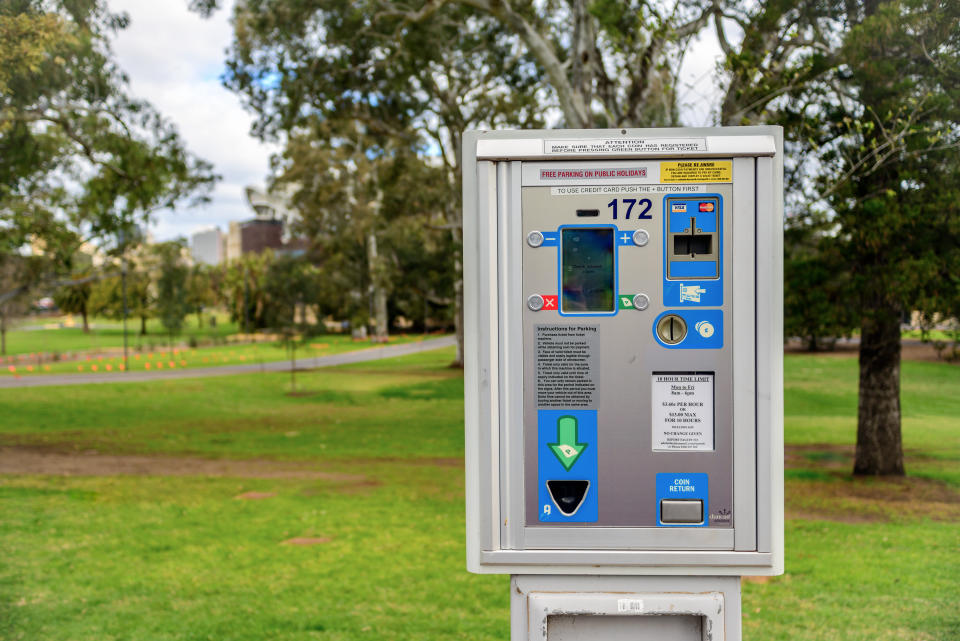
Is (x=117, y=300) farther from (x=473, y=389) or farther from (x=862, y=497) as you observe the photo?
(x=473, y=389)

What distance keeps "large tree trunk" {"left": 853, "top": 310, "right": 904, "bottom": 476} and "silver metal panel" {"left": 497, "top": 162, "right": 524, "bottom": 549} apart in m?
7.84

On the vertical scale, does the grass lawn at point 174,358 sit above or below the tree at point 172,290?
below

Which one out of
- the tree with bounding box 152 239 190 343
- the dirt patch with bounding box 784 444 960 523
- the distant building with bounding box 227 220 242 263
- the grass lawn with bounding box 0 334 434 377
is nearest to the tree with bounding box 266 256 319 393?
the grass lawn with bounding box 0 334 434 377

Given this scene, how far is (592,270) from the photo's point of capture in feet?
7.83

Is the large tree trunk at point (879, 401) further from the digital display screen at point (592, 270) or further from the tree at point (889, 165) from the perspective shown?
the digital display screen at point (592, 270)

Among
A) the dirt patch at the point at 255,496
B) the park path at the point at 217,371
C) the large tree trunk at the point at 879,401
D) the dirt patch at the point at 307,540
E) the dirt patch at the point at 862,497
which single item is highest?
the large tree trunk at the point at 879,401

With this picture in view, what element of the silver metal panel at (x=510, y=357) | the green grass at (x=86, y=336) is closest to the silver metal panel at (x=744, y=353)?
the silver metal panel at (x=510, y=357)

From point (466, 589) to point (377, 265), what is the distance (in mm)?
24303

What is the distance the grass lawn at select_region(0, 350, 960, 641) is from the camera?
203 inches

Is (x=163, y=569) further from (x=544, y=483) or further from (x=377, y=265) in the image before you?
(x=377, y=265)

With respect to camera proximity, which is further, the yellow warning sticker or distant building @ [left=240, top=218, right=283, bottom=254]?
distant building @ [left=240, top=218, right=283, bottom=254]

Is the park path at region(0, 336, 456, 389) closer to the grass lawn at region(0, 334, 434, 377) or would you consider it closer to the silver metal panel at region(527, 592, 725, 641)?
the grass lawn at region(0, 334, 434, 377)

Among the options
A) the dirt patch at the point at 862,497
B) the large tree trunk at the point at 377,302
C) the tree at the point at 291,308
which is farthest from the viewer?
the large tree trunk at the point at 377,302

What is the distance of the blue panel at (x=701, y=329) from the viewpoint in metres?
2.37
